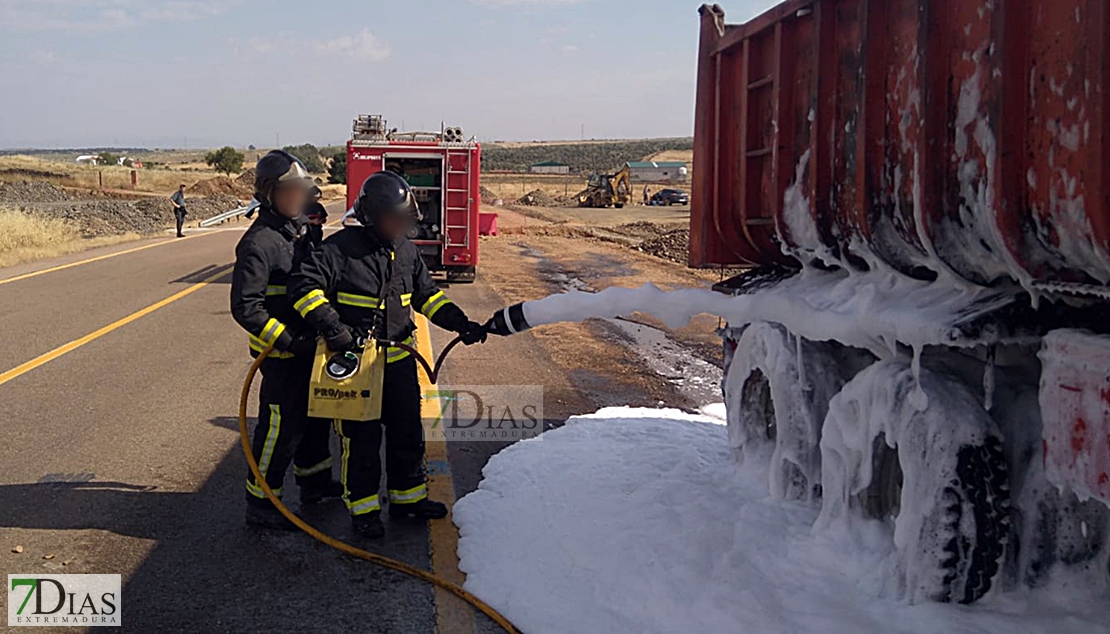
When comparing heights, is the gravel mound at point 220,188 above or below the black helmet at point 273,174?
above

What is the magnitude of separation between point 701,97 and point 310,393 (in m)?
2.77

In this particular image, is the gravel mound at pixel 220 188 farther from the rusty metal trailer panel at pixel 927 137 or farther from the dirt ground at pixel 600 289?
the rusty metal trailer panel at pixel 927 137

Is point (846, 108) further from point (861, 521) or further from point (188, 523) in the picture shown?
point (188, 523)

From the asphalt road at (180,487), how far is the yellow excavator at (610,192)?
40.0m

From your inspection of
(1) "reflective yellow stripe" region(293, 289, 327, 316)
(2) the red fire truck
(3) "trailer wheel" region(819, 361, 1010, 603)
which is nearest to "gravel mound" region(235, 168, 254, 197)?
(2) the red fire truck

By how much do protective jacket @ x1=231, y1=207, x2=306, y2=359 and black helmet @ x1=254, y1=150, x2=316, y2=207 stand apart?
99mm

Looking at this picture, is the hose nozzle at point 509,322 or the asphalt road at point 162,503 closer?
the asphalt road at point 162,503

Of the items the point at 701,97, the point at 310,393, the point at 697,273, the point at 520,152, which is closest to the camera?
the point at 310,393

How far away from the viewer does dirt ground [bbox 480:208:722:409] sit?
8.16m

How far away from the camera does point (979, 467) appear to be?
10.7 ft

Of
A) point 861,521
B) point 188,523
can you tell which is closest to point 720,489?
point 861,521

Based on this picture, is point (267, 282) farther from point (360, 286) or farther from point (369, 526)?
point (369, 526)

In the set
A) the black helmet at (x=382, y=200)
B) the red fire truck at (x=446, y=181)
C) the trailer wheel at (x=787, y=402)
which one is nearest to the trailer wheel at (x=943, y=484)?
the trailer wheel at (x=787, y=402)

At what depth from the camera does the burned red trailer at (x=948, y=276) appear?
273 centimetres
